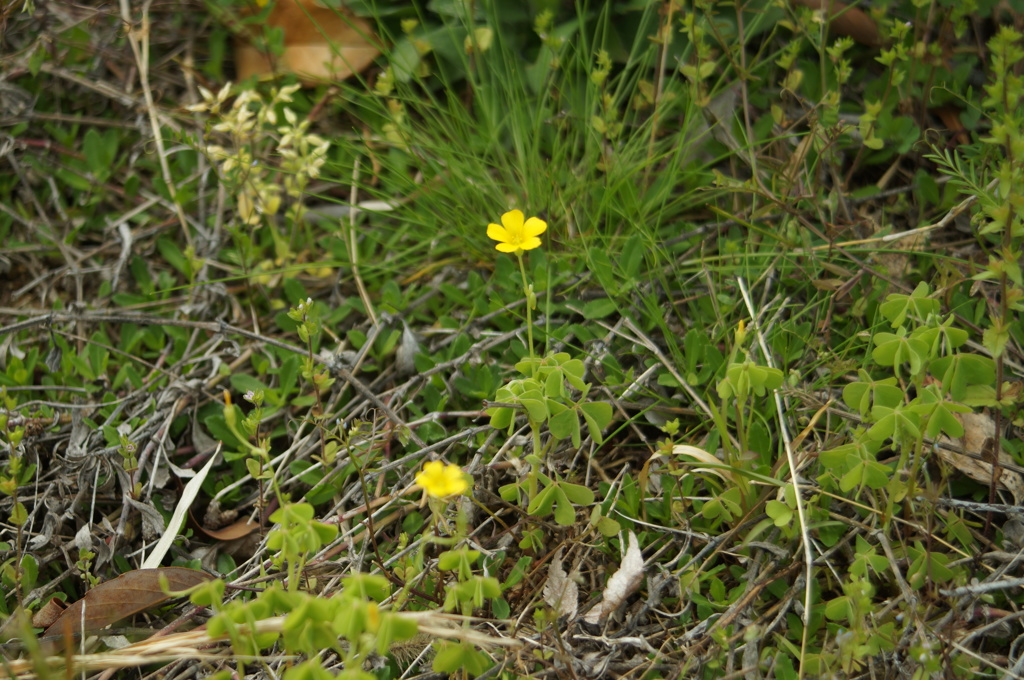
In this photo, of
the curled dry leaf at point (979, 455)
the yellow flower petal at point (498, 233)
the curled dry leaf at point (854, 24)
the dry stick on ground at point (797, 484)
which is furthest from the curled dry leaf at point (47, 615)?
the curled dry leaf at point (854, 24)

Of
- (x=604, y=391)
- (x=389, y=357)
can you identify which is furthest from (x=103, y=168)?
(x=604, y=391)

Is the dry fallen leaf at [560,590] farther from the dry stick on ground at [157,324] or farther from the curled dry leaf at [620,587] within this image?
the dry stick on ground at [157,324]

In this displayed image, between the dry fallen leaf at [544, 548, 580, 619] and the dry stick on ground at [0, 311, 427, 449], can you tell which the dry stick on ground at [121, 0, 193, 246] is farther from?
the dry fallen leaf at [544, 548, 580, 619]

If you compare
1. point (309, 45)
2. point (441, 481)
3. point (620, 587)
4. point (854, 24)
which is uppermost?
point (309, 45)

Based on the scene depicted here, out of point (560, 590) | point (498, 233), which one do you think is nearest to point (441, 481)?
point (560, 590)

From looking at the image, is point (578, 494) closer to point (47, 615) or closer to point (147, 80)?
point (47, 615)
